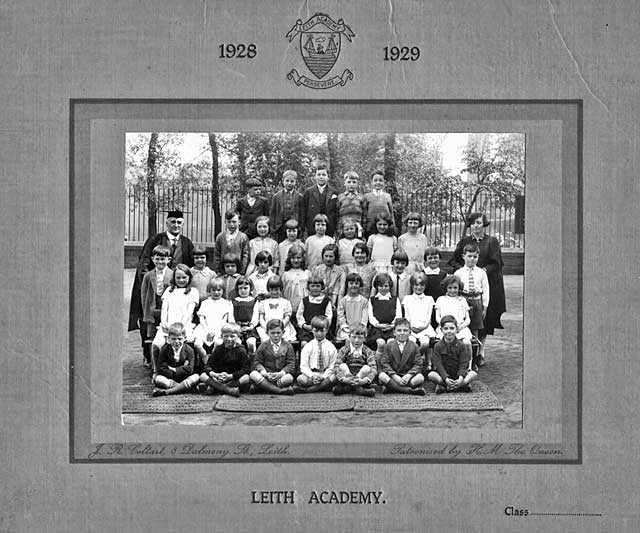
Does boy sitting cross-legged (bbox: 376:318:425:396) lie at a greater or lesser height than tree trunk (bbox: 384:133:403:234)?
lesser

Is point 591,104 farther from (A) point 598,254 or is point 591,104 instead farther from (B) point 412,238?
(B) point 412,238

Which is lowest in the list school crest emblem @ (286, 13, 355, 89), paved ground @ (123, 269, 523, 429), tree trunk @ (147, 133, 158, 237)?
paved ground @ (123, 269, 523, 429)

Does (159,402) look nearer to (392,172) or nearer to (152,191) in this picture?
(152,191)

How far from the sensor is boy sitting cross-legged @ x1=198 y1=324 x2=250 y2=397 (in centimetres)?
395

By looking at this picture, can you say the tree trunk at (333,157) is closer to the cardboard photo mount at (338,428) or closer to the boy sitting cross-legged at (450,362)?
the cardboard photo mount at (338,428)

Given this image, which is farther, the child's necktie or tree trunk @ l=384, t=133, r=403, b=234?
the child's necktie

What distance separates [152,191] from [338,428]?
1464 mm

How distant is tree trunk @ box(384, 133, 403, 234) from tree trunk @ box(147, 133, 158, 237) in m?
1.12

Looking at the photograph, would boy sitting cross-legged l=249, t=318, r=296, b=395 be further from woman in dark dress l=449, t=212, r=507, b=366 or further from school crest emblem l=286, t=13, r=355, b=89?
school crest emblem l=286, t=13, r=355, b=89

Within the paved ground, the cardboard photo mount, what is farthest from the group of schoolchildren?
the cardboard photo mount

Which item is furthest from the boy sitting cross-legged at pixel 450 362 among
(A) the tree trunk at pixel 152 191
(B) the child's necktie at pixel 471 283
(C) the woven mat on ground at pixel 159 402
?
(A) the tree trunk at pixel 152 191

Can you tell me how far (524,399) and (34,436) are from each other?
2364 millimetres

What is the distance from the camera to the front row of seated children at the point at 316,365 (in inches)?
156

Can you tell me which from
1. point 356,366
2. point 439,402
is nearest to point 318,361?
point 356,366
